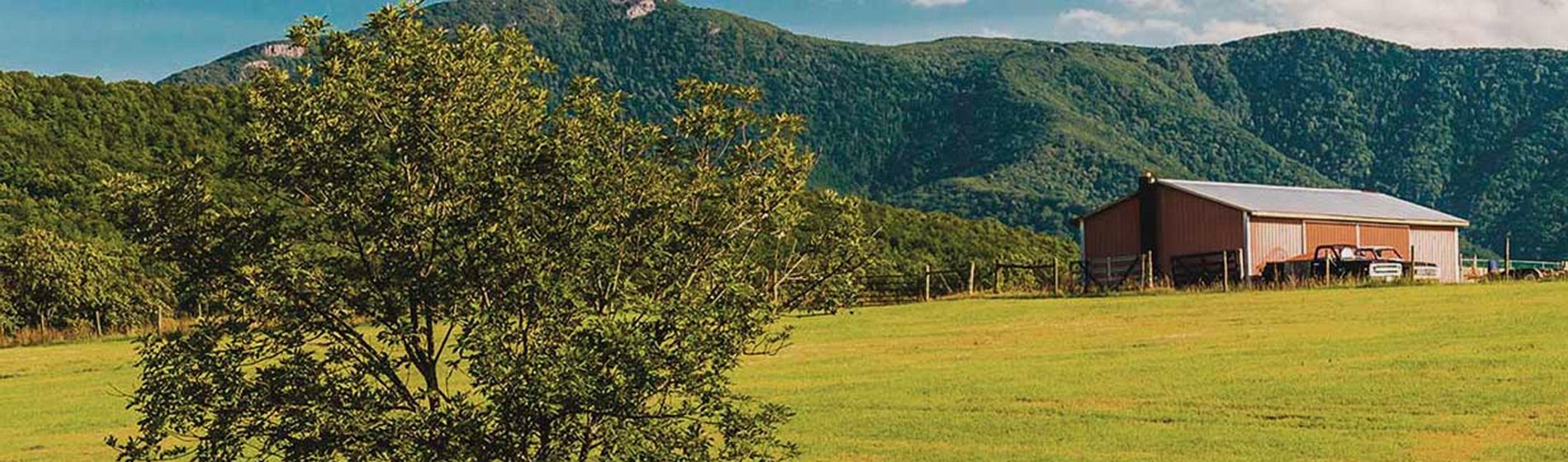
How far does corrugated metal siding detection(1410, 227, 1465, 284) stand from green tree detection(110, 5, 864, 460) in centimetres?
5171

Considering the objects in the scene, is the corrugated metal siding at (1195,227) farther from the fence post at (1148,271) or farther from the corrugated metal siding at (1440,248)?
the corrugated metal siding at (1440,248)

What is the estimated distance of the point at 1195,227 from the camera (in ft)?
192

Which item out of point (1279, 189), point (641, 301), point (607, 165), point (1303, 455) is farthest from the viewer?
point (1279, 189)

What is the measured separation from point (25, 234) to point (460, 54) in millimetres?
64907

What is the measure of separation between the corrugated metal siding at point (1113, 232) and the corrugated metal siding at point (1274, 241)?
5.63 meters

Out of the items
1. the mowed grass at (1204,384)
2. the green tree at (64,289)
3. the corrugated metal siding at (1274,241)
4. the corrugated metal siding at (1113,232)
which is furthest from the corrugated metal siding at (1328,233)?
the green tree at (64,289)

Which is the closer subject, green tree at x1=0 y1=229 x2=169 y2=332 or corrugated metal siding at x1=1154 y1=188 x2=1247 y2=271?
corrugated metal siding at x1=1154 y1=188 x2=1247 y2=271

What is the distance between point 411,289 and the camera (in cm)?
1379

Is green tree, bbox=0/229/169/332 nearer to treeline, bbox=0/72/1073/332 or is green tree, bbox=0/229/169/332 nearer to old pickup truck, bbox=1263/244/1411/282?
treeline, bbox=0/72/1073/332

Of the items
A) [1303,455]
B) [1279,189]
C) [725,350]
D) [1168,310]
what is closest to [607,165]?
[725,350]

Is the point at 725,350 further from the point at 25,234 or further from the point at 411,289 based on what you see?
the point at 25,234

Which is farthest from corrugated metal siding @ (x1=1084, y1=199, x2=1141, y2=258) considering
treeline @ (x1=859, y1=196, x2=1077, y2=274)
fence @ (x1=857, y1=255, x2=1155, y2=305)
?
treeline @ (x1=859, y1=196, x2=1077, y2=274)

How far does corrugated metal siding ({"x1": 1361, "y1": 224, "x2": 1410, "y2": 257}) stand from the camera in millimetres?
59000

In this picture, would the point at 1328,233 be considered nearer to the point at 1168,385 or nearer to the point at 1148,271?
the point at 1148,271
